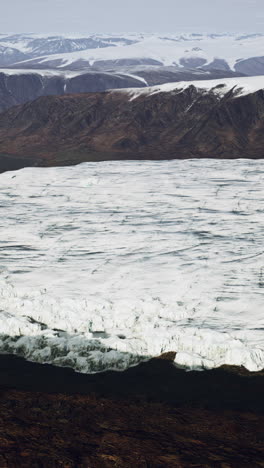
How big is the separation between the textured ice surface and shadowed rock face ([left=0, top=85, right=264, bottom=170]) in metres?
44.1

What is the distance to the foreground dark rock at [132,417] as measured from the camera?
13125 mm

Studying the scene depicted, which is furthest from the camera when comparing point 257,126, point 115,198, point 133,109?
point 133,109

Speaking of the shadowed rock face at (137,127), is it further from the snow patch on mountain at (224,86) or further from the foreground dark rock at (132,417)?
the foreground dark rock at (132,417)

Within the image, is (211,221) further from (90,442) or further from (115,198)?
(90,442)

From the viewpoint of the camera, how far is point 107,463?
42.0 ft

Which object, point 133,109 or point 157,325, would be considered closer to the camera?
point 157,325

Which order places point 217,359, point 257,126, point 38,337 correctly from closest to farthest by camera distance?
1. point 217,359
2. point 38,337
3. point 257,126

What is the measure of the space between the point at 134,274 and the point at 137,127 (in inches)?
3140

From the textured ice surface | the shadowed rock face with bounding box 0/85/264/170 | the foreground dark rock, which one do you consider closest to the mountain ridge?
the shadowed rock face with bounding box 0/85/264/170

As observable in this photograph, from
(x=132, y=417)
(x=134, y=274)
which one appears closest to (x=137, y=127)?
(x=134, y=274)

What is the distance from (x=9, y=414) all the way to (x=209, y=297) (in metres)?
11.5

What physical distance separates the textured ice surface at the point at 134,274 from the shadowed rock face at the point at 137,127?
1735 inches

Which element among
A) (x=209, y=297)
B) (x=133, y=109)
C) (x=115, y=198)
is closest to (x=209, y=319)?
(x=209, y=297)

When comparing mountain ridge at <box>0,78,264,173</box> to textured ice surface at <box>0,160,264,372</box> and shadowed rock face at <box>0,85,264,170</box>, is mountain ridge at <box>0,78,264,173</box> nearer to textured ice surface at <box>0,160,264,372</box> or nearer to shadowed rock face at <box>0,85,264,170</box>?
shadowed rock face at <box>0,85,264,170</box>
